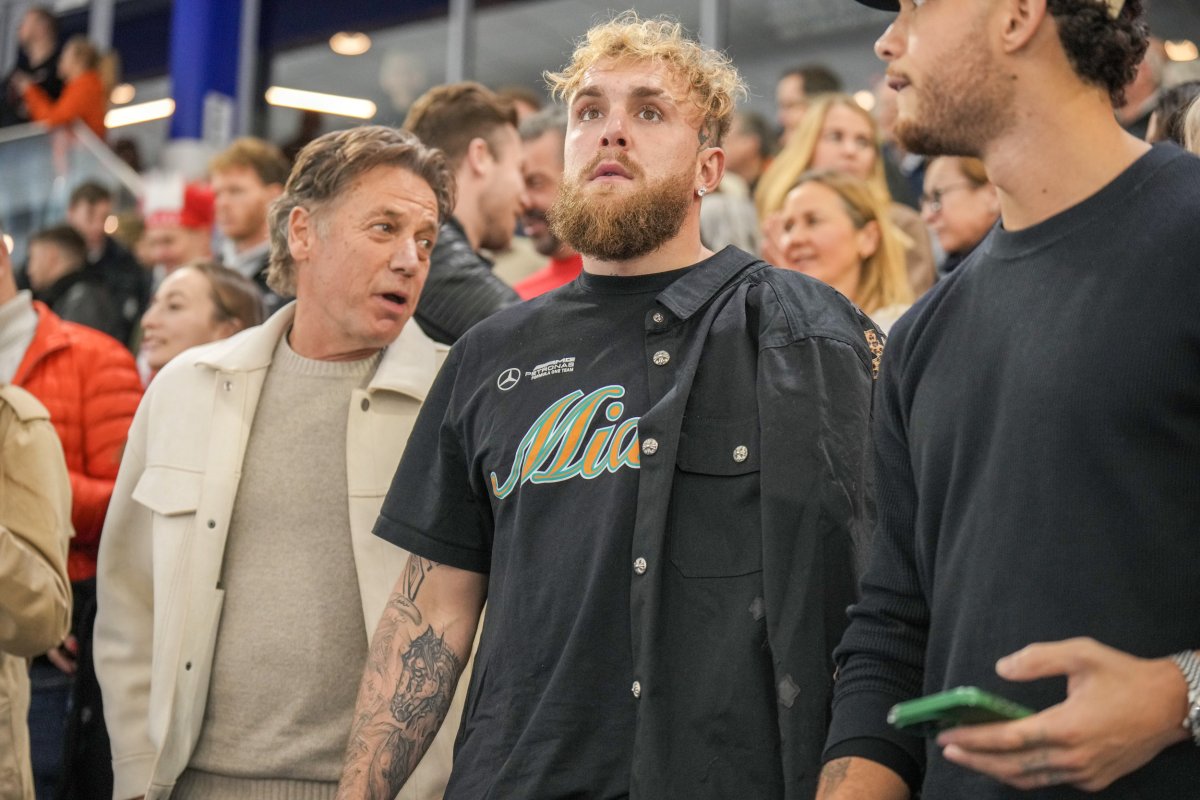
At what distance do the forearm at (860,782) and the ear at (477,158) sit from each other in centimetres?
289

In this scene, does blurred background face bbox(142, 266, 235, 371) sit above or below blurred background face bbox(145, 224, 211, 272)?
above

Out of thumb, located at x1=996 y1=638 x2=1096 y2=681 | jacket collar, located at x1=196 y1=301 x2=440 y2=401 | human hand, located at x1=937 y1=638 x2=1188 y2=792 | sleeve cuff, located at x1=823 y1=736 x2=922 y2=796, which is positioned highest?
thumb, located at x1=996 y1=638 x2=1096 y2=681

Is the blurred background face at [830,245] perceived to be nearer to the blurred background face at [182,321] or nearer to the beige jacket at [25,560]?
the blurred background face at [182,321]

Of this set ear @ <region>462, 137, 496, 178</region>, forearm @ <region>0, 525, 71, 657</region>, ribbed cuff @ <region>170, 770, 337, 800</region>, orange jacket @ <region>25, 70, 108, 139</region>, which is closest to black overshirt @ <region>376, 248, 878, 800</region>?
ribbed cuff @ <region>170, 770, 337, 800</region>

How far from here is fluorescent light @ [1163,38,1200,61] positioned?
7.11m

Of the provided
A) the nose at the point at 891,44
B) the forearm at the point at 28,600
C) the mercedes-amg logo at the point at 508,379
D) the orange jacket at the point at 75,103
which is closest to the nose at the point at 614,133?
the mercedes-amg logo at the point at 508,379

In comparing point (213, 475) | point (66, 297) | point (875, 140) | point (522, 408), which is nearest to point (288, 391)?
point (213, 475)

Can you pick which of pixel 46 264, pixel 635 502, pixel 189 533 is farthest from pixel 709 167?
pixel 46 264

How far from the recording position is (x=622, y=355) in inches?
113

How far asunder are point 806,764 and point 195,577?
5.44ft

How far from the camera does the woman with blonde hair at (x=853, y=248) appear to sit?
16.1 ft

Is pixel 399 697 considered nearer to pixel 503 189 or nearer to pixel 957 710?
pixel 957 710

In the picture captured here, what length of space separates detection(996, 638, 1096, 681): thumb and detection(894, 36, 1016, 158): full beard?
758 millimetres

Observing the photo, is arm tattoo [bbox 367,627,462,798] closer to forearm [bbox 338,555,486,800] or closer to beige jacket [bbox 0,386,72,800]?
forearm [bbox 338,555,486,800]
